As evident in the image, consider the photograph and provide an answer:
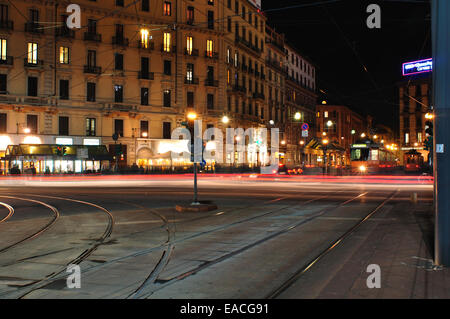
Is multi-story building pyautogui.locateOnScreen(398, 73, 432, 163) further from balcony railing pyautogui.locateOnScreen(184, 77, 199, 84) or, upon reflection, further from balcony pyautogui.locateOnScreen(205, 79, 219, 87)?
balcony railing pyautogui.locateOnScreen(184, 77, 199, 84)

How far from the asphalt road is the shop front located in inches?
1053

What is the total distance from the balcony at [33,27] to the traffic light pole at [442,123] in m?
42.1

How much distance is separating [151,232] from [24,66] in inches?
1458

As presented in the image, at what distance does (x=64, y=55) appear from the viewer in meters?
44.0

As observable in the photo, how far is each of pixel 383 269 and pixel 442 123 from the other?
245 centimetres

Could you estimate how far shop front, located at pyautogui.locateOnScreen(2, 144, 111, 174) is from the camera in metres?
40.3

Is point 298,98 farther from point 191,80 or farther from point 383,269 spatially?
point 383,269

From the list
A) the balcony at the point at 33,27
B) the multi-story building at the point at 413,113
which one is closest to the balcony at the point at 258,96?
the balcony at the point at 33,27

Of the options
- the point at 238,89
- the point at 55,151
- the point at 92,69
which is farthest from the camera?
the point at 238,89

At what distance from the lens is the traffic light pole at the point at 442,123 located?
263 inches

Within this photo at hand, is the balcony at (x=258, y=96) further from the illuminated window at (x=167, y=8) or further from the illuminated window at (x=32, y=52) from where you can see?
the illuminated window at (x=32, y=52)

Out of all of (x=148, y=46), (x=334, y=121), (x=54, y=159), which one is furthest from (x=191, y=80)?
(x=334, y=121)

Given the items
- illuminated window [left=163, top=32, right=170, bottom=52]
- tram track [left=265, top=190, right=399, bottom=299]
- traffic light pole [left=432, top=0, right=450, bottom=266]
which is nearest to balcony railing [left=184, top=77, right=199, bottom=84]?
illuminated window [left=163, top=32, right=170, bottom=52]

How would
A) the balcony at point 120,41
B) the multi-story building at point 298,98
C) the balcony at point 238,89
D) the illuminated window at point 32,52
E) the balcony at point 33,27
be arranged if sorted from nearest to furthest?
the balcony at point 33,27
the illuminated window at point 32,52
the balcony at point 120,41
the balcony at point 238,89
the multi-story building at point 298,98
